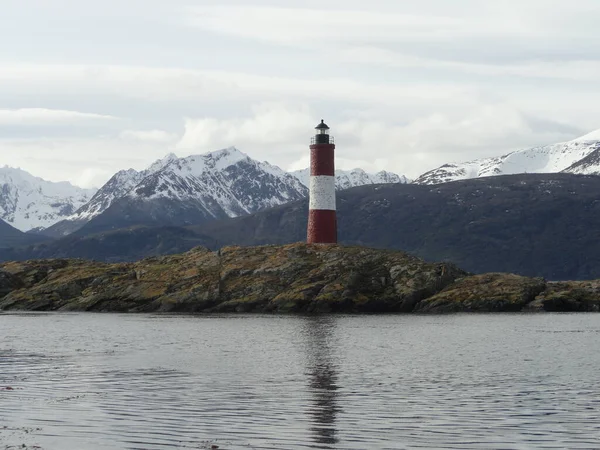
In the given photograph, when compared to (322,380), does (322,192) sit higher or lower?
higher

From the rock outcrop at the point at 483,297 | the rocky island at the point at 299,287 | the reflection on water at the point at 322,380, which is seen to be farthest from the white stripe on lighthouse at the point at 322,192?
the reflection on water at the point at 322,380

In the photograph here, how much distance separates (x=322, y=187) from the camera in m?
139

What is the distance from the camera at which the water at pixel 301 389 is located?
115 ft

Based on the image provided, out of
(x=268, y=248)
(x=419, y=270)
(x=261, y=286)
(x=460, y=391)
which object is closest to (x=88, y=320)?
(x=261, y=286)

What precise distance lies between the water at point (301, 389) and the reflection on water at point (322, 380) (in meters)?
0.12

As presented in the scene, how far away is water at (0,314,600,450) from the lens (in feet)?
115

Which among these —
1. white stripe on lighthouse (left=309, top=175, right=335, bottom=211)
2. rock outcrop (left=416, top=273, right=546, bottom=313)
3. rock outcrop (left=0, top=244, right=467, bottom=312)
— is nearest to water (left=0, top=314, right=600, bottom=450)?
rock outcrop (left=416, top=273, right=546, bottom=313)

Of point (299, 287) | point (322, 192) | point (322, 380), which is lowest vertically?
point (322, 380)

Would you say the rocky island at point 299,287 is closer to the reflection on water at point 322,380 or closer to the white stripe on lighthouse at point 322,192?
the white stripe on lighthouse at point 322,192

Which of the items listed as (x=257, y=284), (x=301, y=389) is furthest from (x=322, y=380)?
(x=257, y=284)

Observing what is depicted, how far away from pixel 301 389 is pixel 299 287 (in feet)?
260

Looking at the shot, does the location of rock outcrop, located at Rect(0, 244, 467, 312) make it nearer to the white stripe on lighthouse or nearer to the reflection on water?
the white stripe on lighthouse

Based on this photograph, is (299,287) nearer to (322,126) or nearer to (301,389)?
(322,126)

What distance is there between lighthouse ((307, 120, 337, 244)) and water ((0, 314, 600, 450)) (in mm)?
46034
